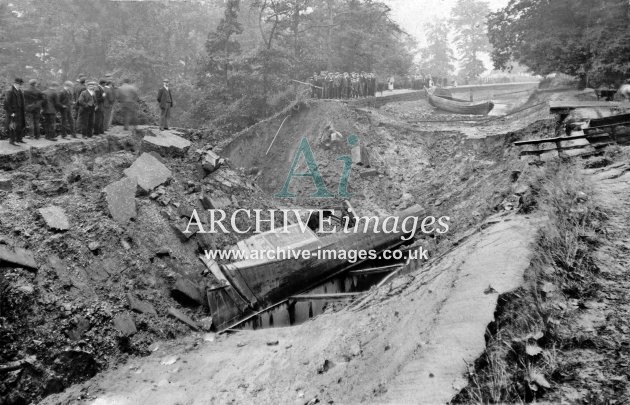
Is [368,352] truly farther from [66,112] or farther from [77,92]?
[77,92]

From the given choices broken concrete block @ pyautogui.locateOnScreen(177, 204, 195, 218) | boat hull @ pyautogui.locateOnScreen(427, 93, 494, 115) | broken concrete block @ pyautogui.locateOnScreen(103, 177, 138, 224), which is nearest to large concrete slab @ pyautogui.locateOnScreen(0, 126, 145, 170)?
broken concrete block @ pyautogui.locateOnScreen(103, 177, 138, 224)

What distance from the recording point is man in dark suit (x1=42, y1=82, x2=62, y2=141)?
8656 millimetres

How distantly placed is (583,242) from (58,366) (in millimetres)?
6402

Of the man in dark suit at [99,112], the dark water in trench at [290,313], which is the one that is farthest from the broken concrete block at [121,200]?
the dark water in trench at [290,313]

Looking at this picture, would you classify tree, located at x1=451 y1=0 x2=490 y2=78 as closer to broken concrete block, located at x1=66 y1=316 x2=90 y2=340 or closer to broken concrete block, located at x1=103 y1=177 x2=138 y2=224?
broken concrete block, located at x1=103 y1=177 x2=138 y2=224

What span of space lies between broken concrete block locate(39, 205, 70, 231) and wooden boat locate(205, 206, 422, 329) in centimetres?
248

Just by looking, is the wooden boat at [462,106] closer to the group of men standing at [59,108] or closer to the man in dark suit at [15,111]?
the group of men standing at [59,108]

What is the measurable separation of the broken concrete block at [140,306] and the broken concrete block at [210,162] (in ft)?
13.8

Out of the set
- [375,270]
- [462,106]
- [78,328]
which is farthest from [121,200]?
[462,106]

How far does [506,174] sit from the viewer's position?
982 centimetres

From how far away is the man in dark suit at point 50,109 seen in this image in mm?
8656

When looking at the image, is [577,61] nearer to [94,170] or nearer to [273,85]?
[273,85]

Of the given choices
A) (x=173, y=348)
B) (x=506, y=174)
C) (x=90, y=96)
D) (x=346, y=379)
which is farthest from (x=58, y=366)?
(x=506, y=174)

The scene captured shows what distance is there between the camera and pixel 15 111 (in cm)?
796
